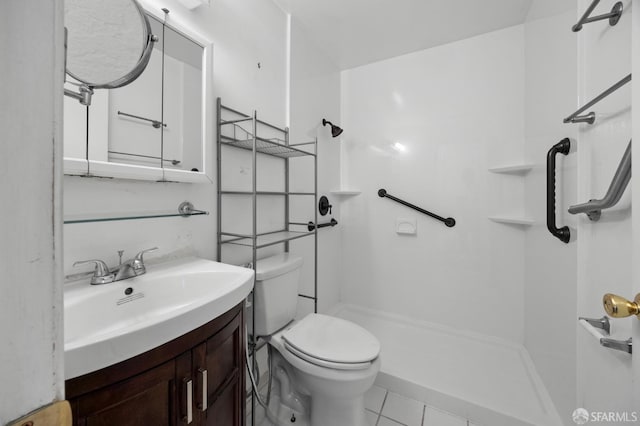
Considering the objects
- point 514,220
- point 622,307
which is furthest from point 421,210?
point 622,307

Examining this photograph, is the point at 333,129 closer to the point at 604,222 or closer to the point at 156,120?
the point at 156,120

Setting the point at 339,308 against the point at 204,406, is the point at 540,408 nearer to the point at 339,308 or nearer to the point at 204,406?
the point at 339,308

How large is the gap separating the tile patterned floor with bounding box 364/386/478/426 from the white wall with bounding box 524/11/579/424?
0.52 metres

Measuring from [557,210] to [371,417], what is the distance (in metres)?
1.41

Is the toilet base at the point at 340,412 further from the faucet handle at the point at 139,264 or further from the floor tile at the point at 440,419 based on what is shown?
the faucet handle at the point at 139,264

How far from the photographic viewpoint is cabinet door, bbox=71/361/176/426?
49 cm

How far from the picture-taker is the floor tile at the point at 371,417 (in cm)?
128

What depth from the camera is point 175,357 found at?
611 mm

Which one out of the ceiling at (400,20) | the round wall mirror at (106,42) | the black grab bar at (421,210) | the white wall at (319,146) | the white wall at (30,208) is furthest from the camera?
the black grab bar at (421,210)

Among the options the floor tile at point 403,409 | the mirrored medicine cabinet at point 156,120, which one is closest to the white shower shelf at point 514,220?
the floor tile at point 403,409

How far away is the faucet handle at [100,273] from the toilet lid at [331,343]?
2.50 ft

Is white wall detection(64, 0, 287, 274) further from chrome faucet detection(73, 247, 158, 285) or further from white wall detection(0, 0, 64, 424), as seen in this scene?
white wall detection(0, 0, 64, 424)

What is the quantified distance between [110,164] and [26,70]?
28.8 inches

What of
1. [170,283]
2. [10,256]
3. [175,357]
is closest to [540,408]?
[175,357]
